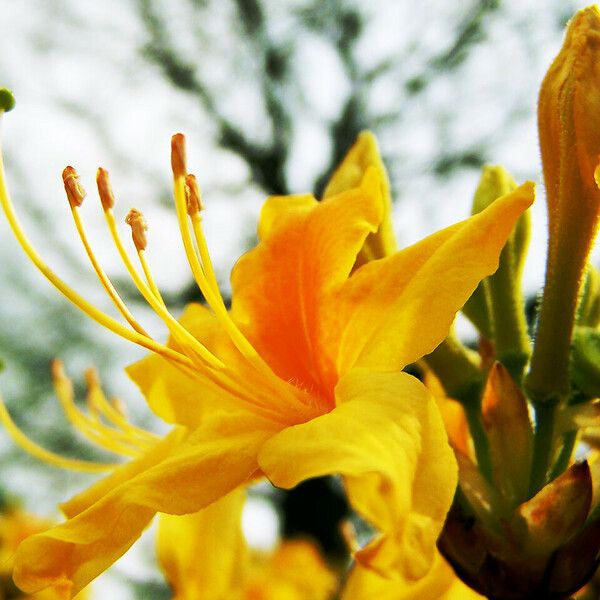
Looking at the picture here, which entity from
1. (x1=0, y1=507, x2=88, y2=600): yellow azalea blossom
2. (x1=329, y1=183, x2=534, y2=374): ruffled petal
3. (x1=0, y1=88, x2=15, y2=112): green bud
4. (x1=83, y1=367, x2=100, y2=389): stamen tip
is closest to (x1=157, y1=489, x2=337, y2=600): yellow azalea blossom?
(x1=83, y1=367, x2=100, y2=389): stamen tip

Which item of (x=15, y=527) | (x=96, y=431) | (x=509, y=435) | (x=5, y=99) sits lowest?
(x=15, y=527)

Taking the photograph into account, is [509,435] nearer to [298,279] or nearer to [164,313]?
[298,279]

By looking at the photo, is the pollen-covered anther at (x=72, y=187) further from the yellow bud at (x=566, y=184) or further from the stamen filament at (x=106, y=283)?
the yellow bud at (x=566, y=184)

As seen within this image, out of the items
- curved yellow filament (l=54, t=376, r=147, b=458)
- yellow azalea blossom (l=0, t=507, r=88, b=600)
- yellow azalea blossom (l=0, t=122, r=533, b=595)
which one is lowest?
yellow azalea blossom (l=0, t=507, r=88, b=600)

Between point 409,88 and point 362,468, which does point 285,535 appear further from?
point 362,468

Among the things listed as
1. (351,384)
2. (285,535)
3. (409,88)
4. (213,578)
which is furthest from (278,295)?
(409,88)

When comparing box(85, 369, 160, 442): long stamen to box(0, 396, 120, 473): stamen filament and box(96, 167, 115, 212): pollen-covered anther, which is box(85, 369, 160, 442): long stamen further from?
box(96, 167, 115, 212): pollen-covered anther

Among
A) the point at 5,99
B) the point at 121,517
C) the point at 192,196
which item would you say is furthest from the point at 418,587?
the point at 5,99
